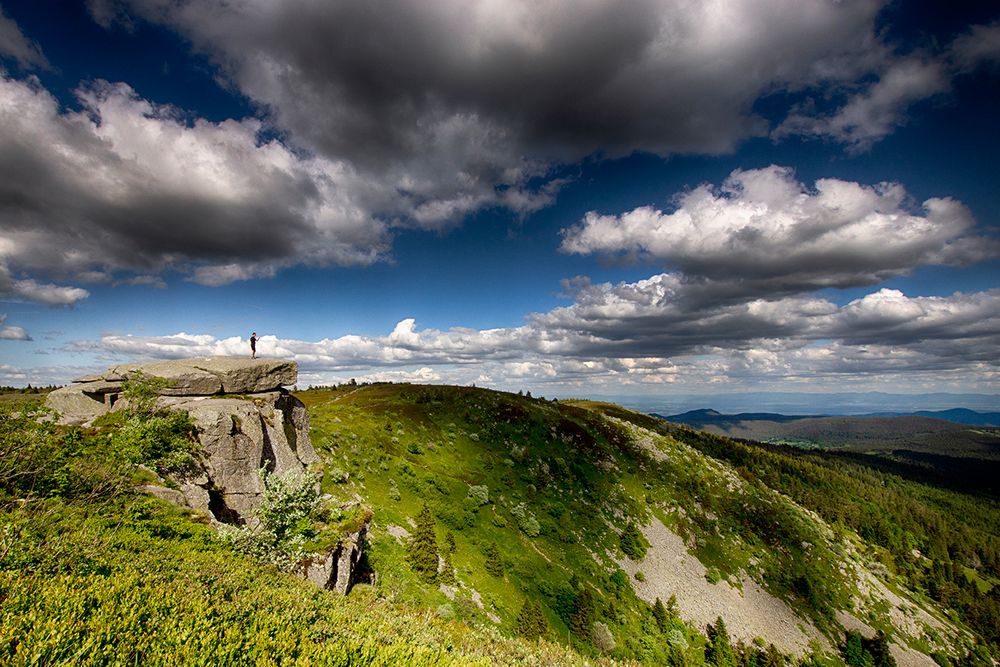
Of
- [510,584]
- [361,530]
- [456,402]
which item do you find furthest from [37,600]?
[456,402]

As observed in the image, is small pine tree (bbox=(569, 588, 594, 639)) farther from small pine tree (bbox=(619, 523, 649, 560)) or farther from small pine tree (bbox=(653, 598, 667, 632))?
small pine tree (bbox=(619, 523, 649, 560))

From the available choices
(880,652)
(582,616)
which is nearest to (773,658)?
(880,652)

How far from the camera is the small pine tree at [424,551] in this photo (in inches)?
1293

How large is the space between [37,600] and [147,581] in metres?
2.41

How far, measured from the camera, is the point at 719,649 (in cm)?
5303

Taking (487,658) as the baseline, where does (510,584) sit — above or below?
below

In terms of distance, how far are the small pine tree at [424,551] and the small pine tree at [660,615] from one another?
38.1 meters

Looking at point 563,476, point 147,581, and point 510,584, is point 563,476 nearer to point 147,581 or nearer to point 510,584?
point 510,584

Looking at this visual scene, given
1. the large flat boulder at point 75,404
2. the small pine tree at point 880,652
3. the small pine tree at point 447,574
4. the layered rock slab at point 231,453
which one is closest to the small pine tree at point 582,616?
the small pine tree at point 447,574

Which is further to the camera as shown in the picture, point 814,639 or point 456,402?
point 456,402

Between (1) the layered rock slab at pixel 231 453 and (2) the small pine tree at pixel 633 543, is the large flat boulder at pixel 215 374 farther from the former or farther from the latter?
(2) the small pine tree at pixel 633 543

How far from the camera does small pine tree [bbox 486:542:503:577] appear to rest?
135 feet

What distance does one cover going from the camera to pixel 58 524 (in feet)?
39.9

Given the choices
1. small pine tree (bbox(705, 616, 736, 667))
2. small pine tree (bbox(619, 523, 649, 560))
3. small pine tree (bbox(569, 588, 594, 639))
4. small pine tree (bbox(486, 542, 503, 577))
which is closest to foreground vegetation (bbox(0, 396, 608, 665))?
small pine tree (bbox(486, 542, 503, 577))
